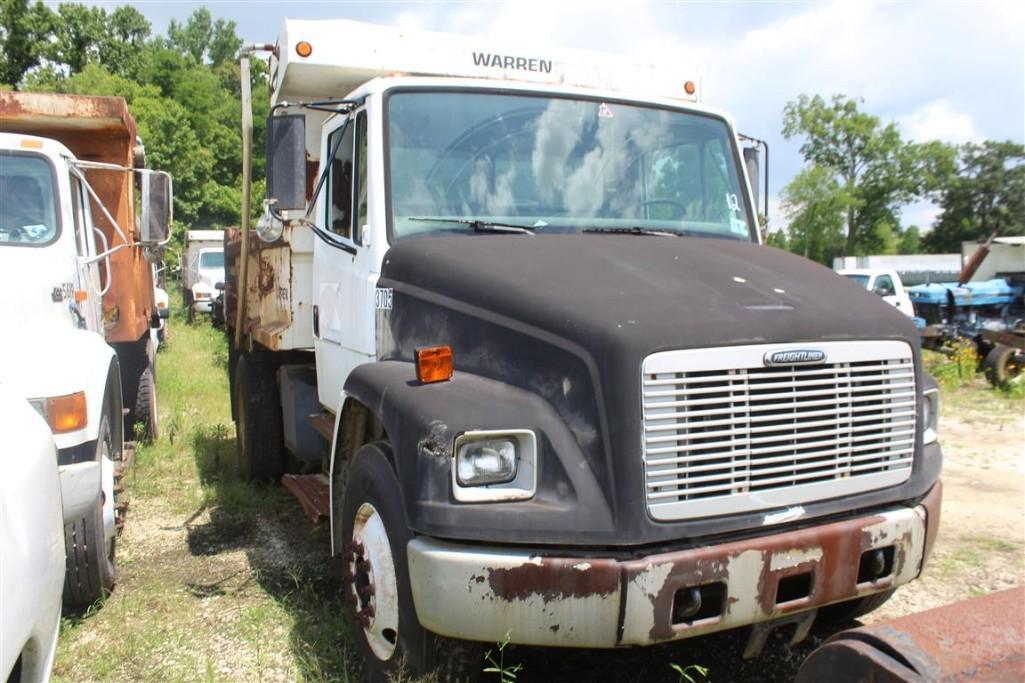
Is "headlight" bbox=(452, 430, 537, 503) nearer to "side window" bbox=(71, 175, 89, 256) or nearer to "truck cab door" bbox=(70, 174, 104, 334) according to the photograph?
"truck cab door" bbox=(70, 174, 104, 334)

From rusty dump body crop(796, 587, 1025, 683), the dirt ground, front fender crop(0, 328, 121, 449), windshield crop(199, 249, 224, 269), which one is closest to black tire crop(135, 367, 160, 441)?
the dirt ground

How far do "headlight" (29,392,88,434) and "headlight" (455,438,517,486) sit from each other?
2.27 m

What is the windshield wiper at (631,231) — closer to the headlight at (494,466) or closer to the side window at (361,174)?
the side window at (361,174)

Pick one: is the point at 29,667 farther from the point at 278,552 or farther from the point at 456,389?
the point at 278,552

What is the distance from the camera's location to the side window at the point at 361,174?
14.1 feet

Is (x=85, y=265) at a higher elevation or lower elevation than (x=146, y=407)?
higher

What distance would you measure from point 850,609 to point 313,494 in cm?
287

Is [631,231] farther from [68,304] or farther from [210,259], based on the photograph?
[210,259]

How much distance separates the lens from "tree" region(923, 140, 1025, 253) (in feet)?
188

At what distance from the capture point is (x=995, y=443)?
357 inches

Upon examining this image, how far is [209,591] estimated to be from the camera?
485 cm

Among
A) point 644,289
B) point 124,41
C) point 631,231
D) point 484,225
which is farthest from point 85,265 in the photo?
point 124,41

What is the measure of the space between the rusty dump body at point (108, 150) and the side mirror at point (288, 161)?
3831 millimetres

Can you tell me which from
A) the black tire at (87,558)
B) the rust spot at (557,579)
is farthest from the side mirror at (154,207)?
the rust spot at (557,579)
